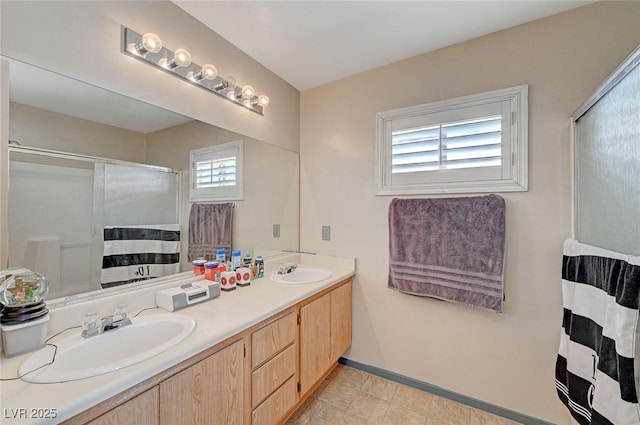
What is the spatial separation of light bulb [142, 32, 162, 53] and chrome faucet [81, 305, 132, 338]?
1.24m

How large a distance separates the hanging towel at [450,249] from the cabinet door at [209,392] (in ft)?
4.07

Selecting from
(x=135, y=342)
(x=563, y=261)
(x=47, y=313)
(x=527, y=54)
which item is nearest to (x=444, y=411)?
(x=563, y=261)

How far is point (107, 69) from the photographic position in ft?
3.96

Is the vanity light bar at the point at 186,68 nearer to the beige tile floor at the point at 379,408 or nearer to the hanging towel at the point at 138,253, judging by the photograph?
the hanging towel at the point at 138,253

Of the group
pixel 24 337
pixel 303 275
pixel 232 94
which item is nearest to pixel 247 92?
pixel 232 94

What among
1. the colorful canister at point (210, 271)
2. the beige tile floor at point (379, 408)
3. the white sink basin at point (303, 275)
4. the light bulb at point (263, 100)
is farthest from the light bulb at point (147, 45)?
the beige tile floor at point (379, 408)

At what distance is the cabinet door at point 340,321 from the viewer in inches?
76.1

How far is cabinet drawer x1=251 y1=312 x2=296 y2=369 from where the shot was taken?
1.27 meters

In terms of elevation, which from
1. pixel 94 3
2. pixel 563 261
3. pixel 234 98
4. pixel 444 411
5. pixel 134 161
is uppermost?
pixel 94 3

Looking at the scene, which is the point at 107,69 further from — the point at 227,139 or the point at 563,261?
the point at 563,261

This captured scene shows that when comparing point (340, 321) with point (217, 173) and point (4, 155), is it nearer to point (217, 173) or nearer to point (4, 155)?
point (217, 173)

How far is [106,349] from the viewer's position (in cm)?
104

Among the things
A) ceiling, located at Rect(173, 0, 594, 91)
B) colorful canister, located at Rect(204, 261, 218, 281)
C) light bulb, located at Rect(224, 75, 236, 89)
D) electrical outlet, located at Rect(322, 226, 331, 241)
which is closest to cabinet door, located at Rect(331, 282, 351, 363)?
electrical outlet, located at Rect(322, 226, 331, 241)

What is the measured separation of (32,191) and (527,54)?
2.63m
